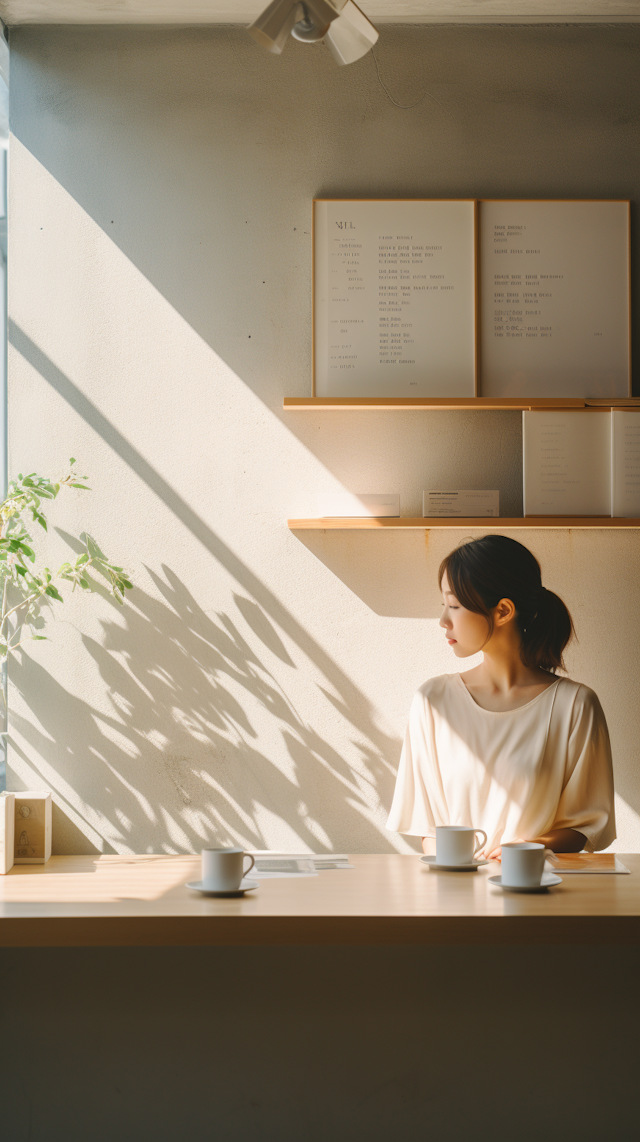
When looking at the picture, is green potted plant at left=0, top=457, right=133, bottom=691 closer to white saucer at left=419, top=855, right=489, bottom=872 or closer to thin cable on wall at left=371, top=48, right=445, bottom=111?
white saucer at left=419, top=855, right=489, bottom=872

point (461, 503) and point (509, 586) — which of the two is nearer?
point (509, 586)

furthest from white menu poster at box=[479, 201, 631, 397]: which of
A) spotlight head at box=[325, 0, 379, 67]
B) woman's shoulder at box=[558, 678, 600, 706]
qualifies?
woman's shoulder at box=[558, 678, 600, 706]

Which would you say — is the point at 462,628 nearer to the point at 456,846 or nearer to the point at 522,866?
the point at 456,846

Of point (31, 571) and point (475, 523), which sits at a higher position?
point (475, 523)

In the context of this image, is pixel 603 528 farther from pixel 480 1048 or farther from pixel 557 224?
pixel 480 1048

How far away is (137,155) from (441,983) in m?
2.35

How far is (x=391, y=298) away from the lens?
102 inches

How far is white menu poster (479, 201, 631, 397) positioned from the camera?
8.52ft

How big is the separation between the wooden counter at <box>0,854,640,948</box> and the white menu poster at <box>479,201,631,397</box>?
4.79ft

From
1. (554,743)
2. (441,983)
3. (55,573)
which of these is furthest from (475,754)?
(55,573)

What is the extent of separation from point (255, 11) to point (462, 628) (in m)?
1.86

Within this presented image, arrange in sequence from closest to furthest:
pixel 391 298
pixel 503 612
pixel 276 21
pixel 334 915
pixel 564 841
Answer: pixel 334 915, pixel 276 21, pixel 564 841, pixel 503 612, pixel 391 298

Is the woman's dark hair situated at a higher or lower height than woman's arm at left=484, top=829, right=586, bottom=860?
higher

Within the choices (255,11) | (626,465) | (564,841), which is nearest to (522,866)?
(564,841)
